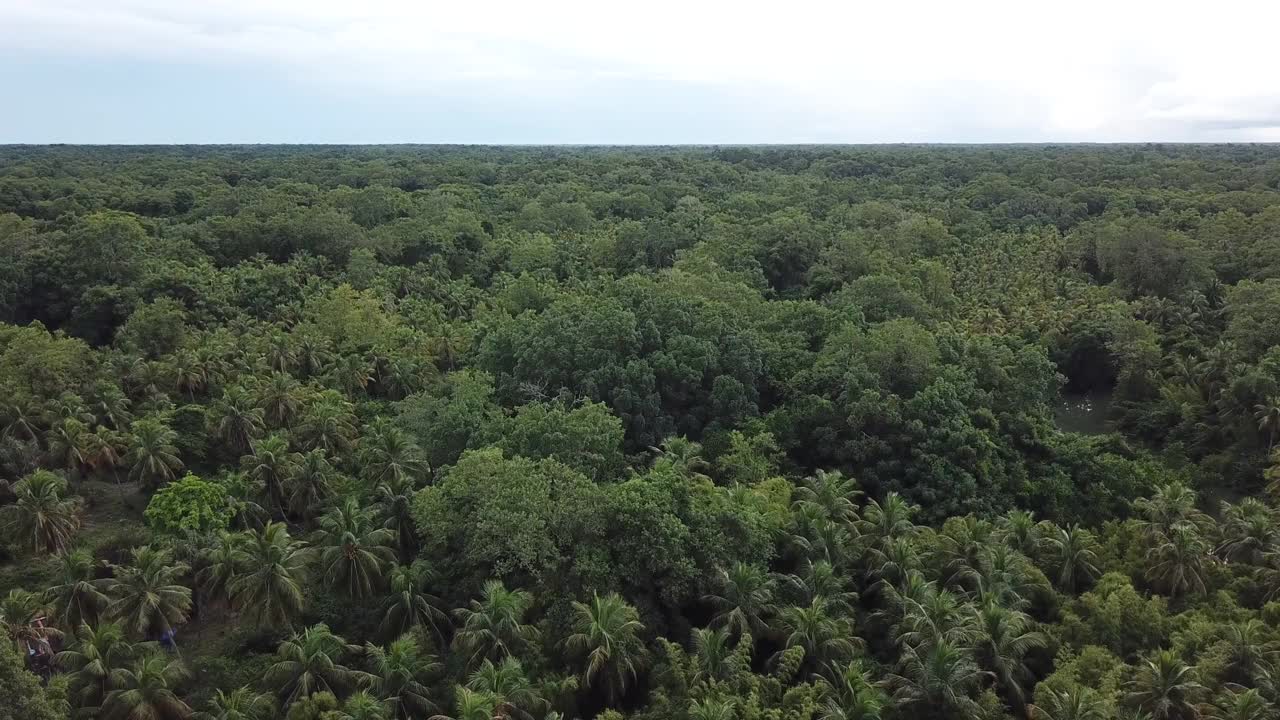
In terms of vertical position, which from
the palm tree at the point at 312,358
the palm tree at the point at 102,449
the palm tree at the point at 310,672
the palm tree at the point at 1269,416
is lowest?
the palm tree at the point at 310,672

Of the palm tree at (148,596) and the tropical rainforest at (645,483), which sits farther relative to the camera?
the palm tree at (148,596)

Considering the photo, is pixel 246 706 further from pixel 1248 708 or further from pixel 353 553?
pixel 1248 708

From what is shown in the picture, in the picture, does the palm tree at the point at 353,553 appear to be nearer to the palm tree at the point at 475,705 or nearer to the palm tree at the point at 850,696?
the palm tree at the point at 475,705

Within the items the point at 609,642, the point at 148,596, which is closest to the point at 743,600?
the point at 609,642

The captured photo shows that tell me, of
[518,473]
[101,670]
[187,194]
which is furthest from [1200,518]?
[187,194]

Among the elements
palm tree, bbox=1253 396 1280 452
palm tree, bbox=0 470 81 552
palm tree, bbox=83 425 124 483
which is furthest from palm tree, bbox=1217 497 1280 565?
palm tree, bbox=83 425 124 483

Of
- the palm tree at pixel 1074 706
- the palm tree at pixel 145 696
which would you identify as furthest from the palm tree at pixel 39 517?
the palm tree at pixel 1074 706
